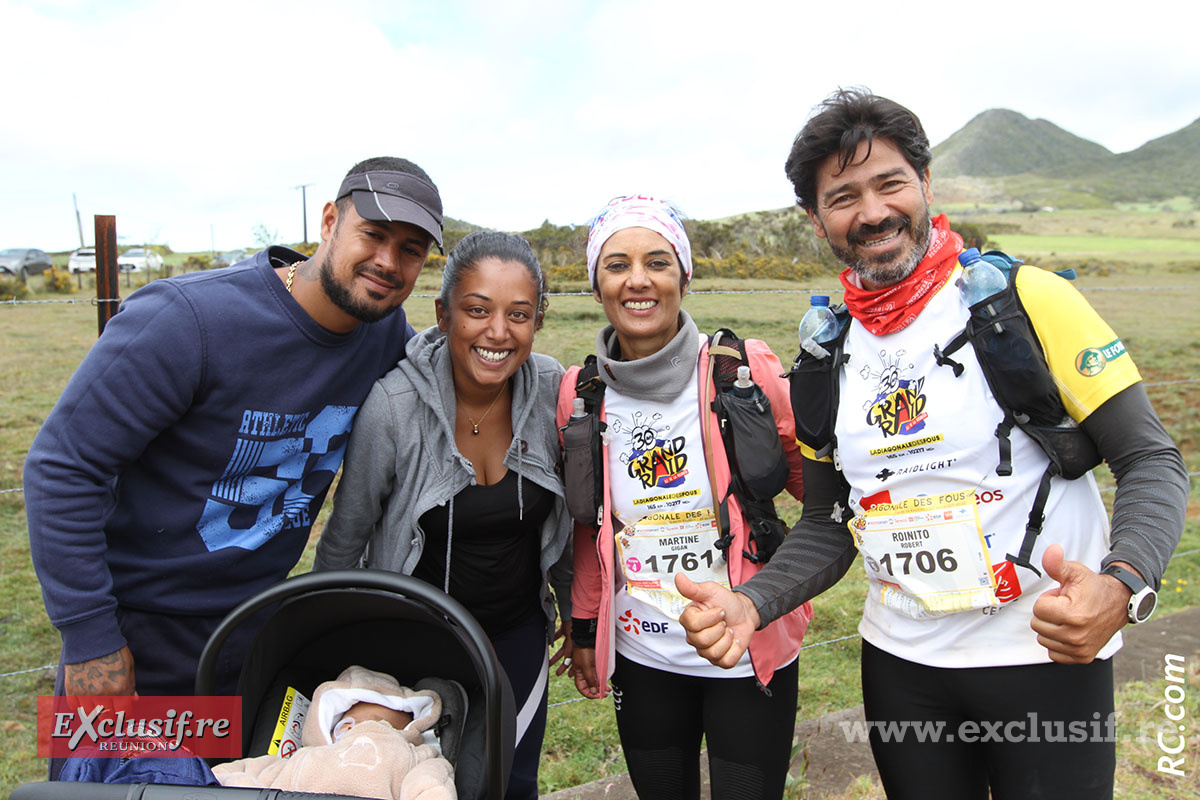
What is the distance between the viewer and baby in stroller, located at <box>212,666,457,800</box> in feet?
5.16

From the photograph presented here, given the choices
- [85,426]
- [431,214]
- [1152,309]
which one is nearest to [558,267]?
[431,214]

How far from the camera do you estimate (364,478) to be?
233 cm

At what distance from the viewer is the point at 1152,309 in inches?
618

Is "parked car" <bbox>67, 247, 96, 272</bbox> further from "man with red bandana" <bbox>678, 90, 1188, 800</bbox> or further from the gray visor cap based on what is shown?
"man with red bandana" <bbox>678, 90, 1188, 800</bbox>

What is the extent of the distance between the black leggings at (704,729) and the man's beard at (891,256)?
118 centimetres

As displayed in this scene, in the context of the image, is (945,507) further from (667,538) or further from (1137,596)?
(667,538)

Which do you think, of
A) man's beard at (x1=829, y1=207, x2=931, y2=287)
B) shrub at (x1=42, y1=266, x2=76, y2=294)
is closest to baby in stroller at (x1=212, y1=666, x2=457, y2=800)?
man's beard at (x1=829, y1=207, x2=931, y2=287)

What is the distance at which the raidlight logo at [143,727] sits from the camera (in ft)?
5.48

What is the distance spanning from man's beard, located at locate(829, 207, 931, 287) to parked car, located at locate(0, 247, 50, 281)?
23.4 m

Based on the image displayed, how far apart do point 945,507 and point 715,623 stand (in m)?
0.60

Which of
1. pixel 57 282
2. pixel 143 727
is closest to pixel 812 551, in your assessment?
pixel 143 727

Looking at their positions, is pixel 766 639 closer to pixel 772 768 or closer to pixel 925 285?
pixel 772 768

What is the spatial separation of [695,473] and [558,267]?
22.0 feet

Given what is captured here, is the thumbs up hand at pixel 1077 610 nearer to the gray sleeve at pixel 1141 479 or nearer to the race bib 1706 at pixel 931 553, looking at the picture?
the gray sleeve at pixel 1141 479
